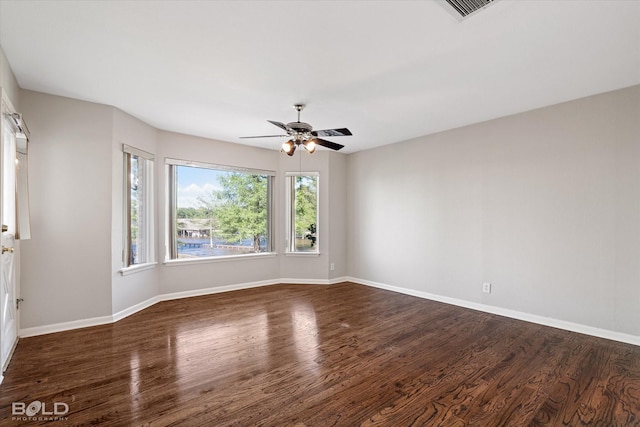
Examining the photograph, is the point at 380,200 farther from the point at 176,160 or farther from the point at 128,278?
the point at 128,278

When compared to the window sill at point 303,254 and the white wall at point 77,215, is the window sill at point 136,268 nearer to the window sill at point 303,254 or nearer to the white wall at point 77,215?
the white wall at point 77,215

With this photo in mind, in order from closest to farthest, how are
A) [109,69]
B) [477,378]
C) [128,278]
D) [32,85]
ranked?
[477,378], [109,69], [32,85], [128,278]

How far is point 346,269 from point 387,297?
1.43 meters

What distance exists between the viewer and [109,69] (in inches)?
111

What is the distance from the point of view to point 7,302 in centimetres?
276

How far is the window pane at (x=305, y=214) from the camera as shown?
19.8ft

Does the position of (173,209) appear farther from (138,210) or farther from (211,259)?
(211,259)

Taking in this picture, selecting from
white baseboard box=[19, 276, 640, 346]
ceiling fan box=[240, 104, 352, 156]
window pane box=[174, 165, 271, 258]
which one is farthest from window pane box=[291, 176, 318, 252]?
ceiling fan box=[240, 104, 352, 156]

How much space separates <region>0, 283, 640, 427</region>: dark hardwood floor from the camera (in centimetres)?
202

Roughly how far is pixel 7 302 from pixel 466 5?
4427mm

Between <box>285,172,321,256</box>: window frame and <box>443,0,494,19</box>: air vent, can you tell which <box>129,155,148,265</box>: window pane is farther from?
<box>443,0,494,19</box>: air vent

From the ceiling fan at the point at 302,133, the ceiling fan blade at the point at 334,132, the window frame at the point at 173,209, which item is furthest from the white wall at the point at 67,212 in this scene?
the ceiling fan blade at the point at 334,132

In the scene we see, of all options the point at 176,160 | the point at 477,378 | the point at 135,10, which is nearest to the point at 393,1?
the point at 135,10

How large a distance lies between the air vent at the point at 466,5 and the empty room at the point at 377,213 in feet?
0.08
